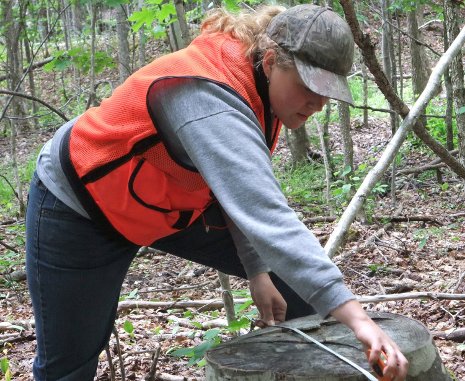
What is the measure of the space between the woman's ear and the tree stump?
84 centimetres

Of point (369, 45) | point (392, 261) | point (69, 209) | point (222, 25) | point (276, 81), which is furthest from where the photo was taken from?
point (392, 261)

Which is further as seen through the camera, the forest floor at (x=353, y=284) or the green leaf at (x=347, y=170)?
the green leaf at (x=347, y=170)

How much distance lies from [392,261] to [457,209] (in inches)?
74.8

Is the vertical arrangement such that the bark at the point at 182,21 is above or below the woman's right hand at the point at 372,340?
above

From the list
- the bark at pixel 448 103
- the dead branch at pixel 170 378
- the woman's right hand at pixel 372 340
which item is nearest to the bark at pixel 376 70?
the woman's right hand at pixel 372 340

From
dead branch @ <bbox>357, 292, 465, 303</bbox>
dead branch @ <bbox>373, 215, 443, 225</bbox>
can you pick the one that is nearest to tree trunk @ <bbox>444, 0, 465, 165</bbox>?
dead branch @ <bbox>373, 215, 443, 225</bbox>

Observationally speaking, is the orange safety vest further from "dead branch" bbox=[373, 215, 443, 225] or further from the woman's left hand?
"dead branch" bbox=[373, 215, 443, 225]

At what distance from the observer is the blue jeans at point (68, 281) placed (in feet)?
6.75

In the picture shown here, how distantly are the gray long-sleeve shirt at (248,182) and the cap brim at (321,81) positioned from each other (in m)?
0.18

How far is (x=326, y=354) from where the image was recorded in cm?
184

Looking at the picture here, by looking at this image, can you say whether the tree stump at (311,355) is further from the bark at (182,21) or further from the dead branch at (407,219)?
the dead branch at (407,219)

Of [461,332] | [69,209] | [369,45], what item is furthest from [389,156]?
[69,209]

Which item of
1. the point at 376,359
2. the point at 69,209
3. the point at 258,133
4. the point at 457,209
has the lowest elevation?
the point at 457,209

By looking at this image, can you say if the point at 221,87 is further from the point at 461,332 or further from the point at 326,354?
the point at 461,332
